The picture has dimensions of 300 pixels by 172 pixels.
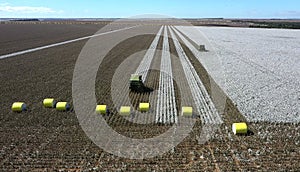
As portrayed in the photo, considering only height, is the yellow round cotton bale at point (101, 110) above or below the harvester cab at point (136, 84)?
below

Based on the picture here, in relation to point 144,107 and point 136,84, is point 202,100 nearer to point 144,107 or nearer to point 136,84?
point 144,107

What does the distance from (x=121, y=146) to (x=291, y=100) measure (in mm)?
8445

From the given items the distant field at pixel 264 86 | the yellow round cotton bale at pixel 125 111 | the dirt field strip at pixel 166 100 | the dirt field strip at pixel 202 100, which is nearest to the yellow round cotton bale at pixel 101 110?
the yellow round cotton bale at pixel 125 111

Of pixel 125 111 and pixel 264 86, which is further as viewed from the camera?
pixel 264 86

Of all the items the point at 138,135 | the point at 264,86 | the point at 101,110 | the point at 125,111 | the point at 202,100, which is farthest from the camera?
the point at 264,86

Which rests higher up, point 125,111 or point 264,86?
→ point 264,86

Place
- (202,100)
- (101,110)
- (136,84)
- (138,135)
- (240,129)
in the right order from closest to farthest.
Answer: (138,135)
(240,129)
(101,110)
(202,100)
(136,84)

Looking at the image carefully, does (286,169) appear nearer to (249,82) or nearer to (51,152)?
(51,152)

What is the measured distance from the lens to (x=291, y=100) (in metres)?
13.2

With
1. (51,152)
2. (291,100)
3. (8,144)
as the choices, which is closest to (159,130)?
(51,152)

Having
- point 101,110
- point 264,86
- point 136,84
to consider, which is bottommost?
point 101,110

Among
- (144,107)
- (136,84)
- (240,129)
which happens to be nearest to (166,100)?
(144,107)

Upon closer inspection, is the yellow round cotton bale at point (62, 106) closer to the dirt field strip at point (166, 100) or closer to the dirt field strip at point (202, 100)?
the dirt field strip at point (166, 100)

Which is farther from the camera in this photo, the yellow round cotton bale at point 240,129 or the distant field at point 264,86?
the distant field at point 264,86
